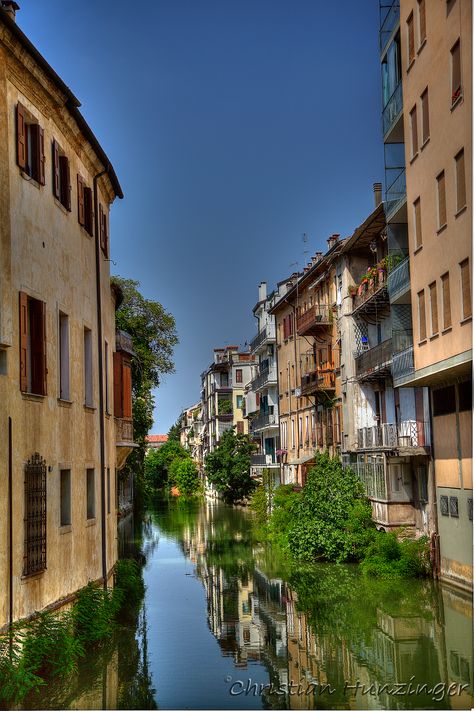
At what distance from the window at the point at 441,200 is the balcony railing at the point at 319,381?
2030 cm

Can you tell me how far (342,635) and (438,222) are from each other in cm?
1092

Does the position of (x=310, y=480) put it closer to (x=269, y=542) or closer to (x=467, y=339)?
(x=269, y=542)

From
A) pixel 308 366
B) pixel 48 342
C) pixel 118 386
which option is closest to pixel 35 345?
pixel 48 342

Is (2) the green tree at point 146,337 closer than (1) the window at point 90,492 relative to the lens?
No

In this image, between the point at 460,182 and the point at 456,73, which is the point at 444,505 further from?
the point at 456,73

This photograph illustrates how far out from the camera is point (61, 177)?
20375 mm

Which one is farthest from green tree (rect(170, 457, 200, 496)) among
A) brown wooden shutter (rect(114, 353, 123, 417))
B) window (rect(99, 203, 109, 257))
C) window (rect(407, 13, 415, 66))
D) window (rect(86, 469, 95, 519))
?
window (rect(86, 469, 95, 519))

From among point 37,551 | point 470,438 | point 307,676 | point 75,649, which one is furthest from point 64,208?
point 470,438

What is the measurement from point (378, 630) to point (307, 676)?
16.0ft

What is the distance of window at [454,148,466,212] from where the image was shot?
22578mm

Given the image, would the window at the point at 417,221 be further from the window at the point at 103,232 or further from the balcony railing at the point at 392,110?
the window at the point at 103,232

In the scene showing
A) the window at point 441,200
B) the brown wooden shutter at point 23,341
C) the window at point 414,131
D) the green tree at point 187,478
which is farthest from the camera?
the green tree at point 187,478

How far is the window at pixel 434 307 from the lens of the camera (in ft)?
82.7

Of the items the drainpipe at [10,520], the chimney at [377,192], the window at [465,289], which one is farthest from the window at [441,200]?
the chimney at [377,192]
